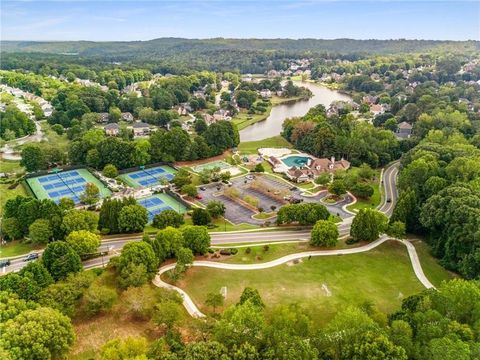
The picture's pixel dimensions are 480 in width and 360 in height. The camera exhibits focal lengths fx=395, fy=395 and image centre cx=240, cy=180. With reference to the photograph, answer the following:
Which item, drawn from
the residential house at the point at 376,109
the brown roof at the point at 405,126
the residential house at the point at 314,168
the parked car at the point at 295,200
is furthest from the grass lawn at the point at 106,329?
the residential house at the point at 376,109

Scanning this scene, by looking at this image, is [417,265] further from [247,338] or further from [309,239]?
[247,338]

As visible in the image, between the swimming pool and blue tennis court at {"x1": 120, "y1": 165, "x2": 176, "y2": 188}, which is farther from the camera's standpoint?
the swimming pool

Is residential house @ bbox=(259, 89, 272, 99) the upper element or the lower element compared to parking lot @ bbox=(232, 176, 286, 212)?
upper

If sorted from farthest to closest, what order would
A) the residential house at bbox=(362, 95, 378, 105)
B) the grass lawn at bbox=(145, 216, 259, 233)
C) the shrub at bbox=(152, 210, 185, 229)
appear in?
1. the residential house at bbox=(362, 95, 378, 105)
2. the grass lawn at bbox=(145, 216, 259, 233)
3. the shrub at bbox=(152, 210, 185, 229)

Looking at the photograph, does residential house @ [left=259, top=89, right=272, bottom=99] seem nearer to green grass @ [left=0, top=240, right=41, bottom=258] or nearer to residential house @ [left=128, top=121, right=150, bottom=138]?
residential house @ [left=128, top=121, right=150, bottom=138]

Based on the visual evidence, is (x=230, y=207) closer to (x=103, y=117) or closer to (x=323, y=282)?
(x=323, y=282)

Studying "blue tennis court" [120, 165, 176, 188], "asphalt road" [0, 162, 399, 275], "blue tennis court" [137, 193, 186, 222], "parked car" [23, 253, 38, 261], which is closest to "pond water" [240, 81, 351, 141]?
"blue tennis court" [120, 165, 176, 188]
